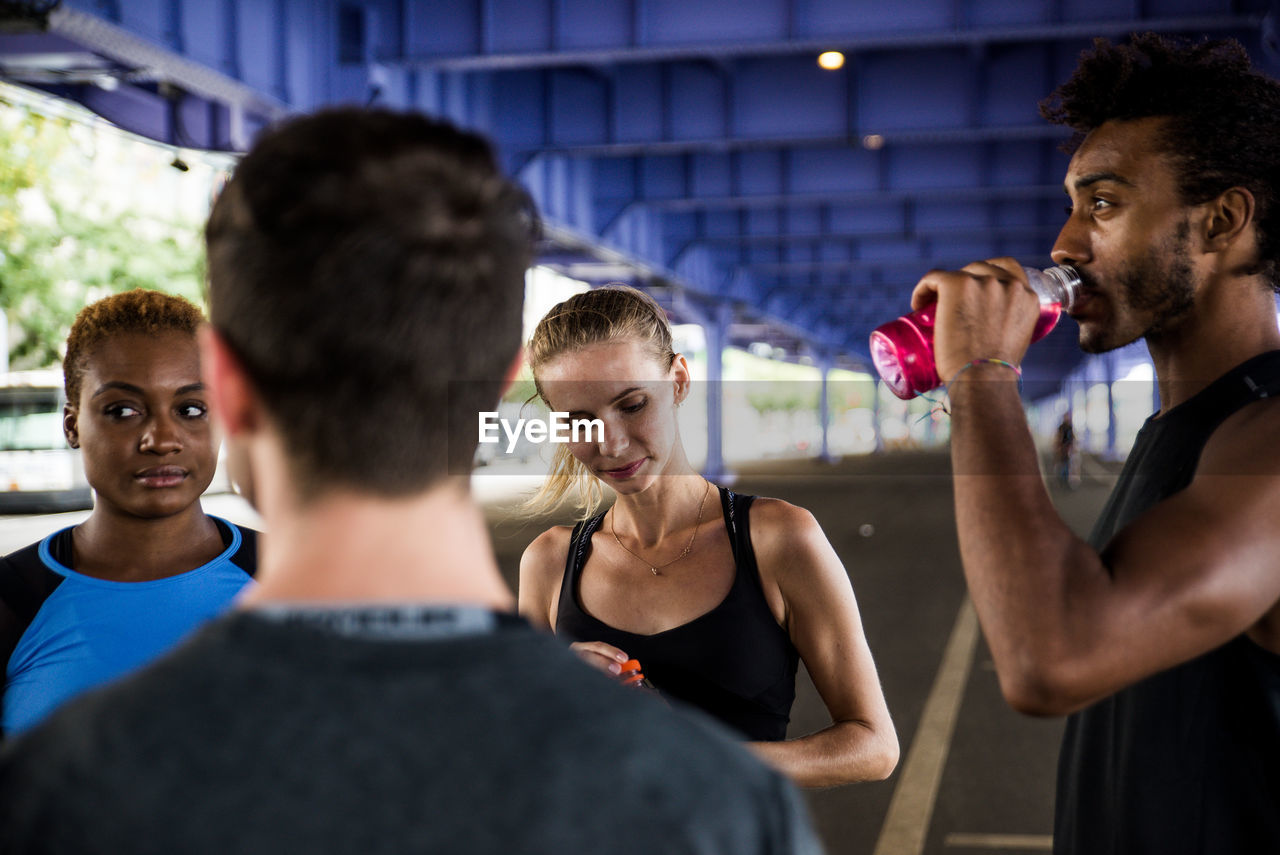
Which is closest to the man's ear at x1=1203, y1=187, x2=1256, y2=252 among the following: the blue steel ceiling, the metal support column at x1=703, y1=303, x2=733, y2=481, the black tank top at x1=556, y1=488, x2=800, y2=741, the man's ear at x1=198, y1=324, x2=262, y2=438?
the black tank top at x1=556, y1=488, x2=800, y2=741

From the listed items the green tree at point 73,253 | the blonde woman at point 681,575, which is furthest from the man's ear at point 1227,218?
the green tree at point 73,253

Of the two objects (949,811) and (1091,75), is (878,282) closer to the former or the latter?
(949,811)

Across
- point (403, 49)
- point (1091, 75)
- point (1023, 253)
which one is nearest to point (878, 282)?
point (1023, 253)

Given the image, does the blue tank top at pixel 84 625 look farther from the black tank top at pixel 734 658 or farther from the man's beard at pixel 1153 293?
the man's beard at pixel 1153 293

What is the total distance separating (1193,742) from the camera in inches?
68.1

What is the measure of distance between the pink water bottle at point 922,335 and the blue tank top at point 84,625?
139 cm

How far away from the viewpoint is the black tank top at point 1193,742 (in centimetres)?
168

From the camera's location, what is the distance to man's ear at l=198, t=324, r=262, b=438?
0.95 metres

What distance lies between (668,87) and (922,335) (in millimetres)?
→ 12053

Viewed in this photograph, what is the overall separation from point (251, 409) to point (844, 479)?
33984 millimetres

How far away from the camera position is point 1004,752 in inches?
248

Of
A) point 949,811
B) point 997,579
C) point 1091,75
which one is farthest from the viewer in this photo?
point 949,811

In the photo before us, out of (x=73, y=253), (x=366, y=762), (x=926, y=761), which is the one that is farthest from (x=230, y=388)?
(x=73, y=253)

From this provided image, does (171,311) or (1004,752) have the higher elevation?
(171,311)
